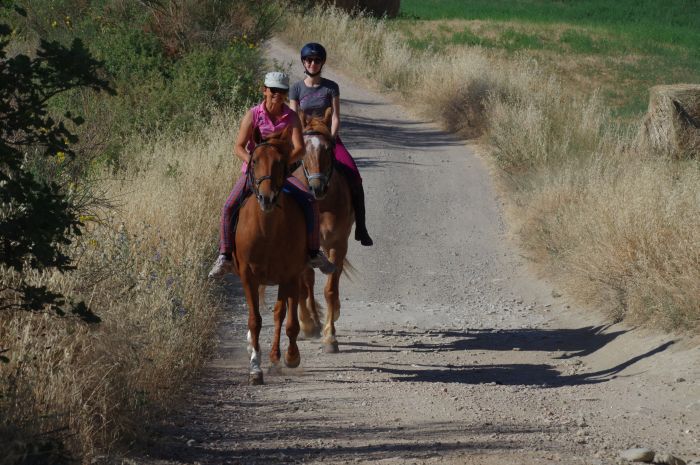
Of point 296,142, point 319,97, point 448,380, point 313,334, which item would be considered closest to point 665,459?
point 448,380

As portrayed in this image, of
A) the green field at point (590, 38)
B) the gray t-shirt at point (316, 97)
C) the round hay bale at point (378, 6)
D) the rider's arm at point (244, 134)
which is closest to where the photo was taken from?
the rider's arm at point (244, 134)

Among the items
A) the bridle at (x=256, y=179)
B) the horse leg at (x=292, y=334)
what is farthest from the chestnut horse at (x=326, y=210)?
the bridle at (x=256, y=179)

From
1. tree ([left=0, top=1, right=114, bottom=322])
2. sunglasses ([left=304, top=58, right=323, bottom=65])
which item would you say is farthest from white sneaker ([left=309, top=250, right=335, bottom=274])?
tree ([left=0, top=1, right=114, bottom=322])

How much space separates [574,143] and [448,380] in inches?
398

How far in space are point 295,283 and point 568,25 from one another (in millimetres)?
47401

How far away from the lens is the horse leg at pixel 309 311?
1015 centimetres

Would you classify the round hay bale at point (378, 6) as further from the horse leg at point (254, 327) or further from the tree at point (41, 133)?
the tree at point (41, 133)

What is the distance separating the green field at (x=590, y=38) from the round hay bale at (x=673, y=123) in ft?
36.2

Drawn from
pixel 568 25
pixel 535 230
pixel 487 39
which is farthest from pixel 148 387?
pixel 568 25

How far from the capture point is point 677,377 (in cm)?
855

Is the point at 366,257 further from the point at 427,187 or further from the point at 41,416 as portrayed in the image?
the point at 41,416

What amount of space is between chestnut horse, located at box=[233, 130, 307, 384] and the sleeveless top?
34cm

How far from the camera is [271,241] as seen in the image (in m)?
8.16

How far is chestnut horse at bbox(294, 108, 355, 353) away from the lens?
9.52 meters
